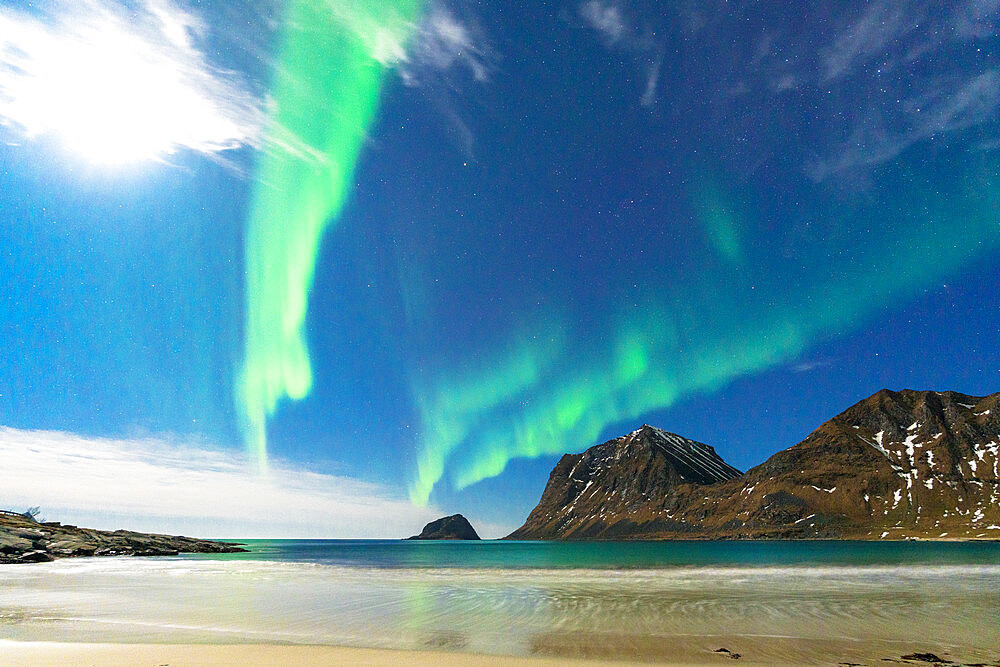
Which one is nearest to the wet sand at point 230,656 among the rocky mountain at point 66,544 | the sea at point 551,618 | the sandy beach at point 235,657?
the sandy beach at point 235,657

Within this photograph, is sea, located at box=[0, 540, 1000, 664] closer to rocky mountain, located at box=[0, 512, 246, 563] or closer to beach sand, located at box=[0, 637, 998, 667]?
beach sand, located at box=[0, 637, 998, 667]

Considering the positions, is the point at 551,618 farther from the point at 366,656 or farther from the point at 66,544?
the point at 66,544

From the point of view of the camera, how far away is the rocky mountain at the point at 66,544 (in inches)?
3123

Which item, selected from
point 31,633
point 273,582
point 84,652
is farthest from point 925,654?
point 273,582

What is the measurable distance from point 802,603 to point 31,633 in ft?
123

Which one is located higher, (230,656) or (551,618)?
(230,656)

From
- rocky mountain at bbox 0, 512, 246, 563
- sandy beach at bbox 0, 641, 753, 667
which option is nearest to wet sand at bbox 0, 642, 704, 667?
sandy beach at bbox 0, 641, 753, 667

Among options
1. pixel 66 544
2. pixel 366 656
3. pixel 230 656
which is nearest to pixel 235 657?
pixel 230 656

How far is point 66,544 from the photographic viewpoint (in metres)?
95.5

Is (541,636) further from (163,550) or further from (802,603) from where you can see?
(163,550)

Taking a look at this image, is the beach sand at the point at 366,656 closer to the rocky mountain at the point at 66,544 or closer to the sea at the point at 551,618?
the sea at the point at 551,618

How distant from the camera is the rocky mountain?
7931cm

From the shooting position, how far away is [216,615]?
88.3 ft

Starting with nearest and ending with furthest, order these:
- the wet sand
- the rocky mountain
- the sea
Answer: the wet sand → the sea → the rocky mountain
